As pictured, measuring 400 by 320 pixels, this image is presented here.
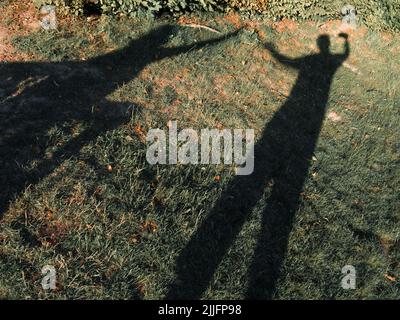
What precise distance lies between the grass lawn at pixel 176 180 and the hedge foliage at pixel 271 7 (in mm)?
344

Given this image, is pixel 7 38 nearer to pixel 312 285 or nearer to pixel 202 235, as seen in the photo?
pixel 202 235

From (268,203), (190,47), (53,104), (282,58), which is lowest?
(268,203)

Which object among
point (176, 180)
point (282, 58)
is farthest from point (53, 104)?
point (282, 58)

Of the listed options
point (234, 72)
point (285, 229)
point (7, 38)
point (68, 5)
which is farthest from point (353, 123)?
point (7, 38)

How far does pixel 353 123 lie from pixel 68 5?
6.45 m

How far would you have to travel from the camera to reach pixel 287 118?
8578mm

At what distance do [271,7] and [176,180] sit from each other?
748cm

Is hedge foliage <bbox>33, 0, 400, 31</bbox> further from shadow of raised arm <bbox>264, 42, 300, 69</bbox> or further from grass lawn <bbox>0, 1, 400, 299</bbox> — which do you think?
shadow of raised arm <bbox>264, 42, 300, 69</bbox>

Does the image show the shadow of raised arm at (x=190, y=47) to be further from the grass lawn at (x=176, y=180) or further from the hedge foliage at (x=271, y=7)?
the hedge foliage at (x=271, y=7)

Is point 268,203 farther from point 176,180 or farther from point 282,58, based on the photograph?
point 282,58

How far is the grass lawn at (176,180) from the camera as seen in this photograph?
5023 millimetres

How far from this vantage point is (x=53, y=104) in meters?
6.92

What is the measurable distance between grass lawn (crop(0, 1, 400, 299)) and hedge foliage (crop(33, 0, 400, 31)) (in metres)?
0.34

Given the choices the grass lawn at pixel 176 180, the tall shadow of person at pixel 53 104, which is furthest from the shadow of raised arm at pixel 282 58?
the tall shadow of person at pixel 53 104
